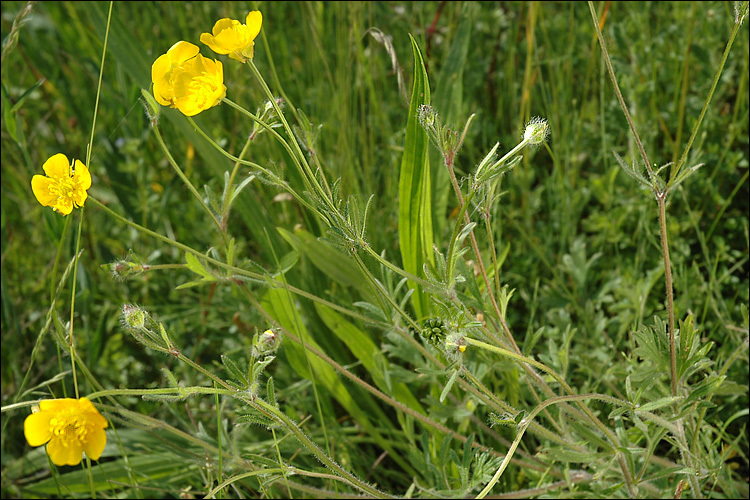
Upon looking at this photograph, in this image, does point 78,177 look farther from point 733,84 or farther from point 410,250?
point 733,84

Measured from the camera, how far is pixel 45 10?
285 cm

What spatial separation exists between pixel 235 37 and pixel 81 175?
295mm

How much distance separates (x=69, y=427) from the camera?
986 millimetres

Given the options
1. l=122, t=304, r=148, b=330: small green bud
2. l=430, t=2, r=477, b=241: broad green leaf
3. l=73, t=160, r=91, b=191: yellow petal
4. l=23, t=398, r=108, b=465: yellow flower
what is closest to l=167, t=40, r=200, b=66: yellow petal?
l=73, t=160, r=91, b=191: yellow petal

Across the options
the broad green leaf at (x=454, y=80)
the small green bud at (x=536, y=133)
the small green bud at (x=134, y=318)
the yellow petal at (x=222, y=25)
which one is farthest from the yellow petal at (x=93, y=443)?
the broad green leaf at (x=454, y=80)

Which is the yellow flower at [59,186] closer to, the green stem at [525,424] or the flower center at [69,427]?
the flower center at [69,427]

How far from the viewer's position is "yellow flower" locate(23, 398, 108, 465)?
95 cm

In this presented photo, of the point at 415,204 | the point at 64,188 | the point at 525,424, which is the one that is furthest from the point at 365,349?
the point at 64,188

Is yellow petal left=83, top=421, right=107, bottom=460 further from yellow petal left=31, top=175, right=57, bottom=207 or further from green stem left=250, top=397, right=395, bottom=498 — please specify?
yellow petal left=31, top=175, right=57, bottom=207

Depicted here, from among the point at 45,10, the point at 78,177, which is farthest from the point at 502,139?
the point at 45,10

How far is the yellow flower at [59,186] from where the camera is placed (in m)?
1.05

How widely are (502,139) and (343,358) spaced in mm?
870

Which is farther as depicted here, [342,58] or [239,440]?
[342,58]

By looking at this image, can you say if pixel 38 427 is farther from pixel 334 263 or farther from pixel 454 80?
pixel 454 80
